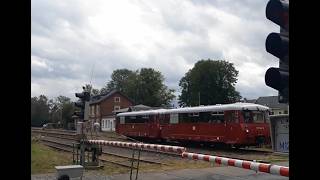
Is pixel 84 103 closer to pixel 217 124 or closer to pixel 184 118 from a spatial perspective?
pixel 217 124

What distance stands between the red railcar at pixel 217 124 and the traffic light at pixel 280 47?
2371 cm

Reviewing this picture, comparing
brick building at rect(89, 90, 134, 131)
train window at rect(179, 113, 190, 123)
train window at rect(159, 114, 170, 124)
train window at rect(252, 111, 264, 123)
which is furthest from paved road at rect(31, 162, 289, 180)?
brick building at rect(89, 90, 134, 131)

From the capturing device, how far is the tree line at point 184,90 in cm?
8919

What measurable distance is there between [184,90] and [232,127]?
69.6 metres

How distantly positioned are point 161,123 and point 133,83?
246 ft

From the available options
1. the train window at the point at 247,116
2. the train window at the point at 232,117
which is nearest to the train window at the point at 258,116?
the train window at the point at 247,116

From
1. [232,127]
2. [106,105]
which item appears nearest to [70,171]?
[232,127]

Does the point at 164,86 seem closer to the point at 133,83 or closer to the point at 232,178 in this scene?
the point at 133,83

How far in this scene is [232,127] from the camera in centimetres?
2636

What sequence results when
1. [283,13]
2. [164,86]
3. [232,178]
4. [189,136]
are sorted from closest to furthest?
1. [283,13]
2. [232,178]
3. [189,136]
4. [164,86]

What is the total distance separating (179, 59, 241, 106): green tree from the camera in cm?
8881

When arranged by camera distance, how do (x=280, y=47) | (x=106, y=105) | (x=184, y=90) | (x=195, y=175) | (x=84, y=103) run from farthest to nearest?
(x=184, y=90)
(x=106, y=105)
(x=84, y=103)
(x=195, y=175)
(x=280, y=47)
